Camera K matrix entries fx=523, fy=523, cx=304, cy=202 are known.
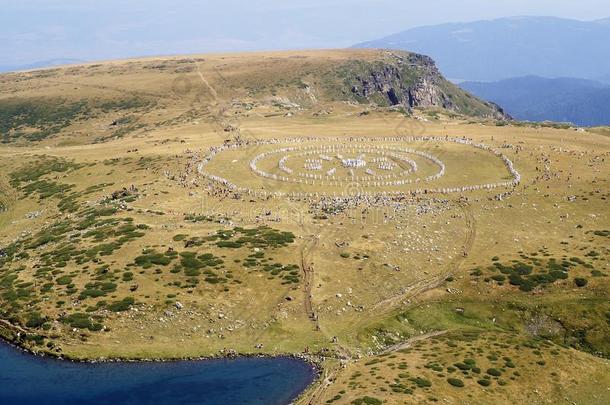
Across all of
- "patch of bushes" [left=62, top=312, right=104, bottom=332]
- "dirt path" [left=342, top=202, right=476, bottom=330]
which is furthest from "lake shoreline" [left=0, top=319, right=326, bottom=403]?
"dirt path" [left=342, top=202, right=476, bottom=330]

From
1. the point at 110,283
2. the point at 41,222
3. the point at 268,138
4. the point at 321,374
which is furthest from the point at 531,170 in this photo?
the point at 41,222

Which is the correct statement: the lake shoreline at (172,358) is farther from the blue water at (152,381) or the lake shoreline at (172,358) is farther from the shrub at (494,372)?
the shrub at (494,372)

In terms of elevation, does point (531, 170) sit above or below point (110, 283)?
above

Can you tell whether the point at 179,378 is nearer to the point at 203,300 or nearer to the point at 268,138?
the point at 203,300

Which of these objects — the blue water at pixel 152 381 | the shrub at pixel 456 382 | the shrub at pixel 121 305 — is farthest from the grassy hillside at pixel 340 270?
the blue water at pixel 152 381

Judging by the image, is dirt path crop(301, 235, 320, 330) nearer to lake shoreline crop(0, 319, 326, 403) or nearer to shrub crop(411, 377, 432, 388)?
lake shoreline crop(0, 319, 326, 403)
